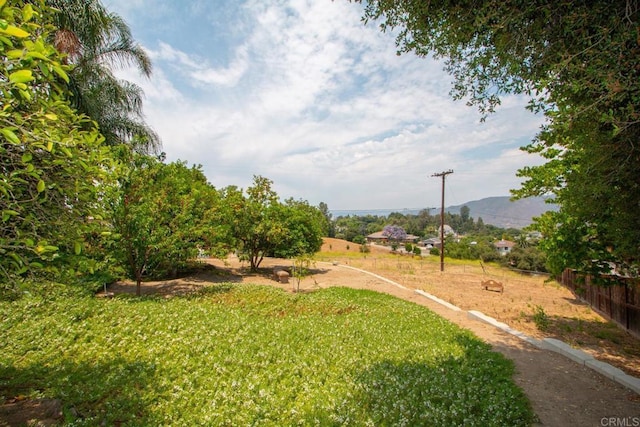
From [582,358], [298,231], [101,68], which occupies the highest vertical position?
[101,68]

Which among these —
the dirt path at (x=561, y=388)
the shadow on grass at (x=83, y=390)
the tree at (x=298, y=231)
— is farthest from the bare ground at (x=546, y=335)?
the shadow on grass at (x=83, y=390)

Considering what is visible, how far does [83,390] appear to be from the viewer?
4570mm

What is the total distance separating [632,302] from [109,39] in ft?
75.8

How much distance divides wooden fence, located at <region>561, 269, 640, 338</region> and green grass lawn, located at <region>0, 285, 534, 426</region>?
15.8 feet

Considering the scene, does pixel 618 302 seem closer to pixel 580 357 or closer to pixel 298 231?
pixel 580 357

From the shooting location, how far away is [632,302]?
1034 cm

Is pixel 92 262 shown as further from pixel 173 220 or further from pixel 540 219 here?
pixel 540 219

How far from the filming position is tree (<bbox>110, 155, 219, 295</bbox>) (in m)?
10.6

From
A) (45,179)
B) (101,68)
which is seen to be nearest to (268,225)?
(101,68)

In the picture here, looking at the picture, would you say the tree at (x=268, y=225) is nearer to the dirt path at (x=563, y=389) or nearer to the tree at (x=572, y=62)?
the dirt path at (x=563, y=389)

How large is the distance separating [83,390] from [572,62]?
8.25 m

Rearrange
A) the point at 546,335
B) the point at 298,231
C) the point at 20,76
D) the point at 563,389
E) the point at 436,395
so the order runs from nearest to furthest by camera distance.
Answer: the point at 20,76
the point at 436,395
the point at 563,389
the point at 546,335
the point at 298,231

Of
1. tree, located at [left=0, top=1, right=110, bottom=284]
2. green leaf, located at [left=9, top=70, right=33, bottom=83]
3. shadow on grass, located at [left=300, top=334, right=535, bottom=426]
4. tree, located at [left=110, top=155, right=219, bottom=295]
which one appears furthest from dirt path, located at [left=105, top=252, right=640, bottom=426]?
tree, located at [left=110, top=155, right=219, bottom=295]

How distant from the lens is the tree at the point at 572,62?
3.32 metres
